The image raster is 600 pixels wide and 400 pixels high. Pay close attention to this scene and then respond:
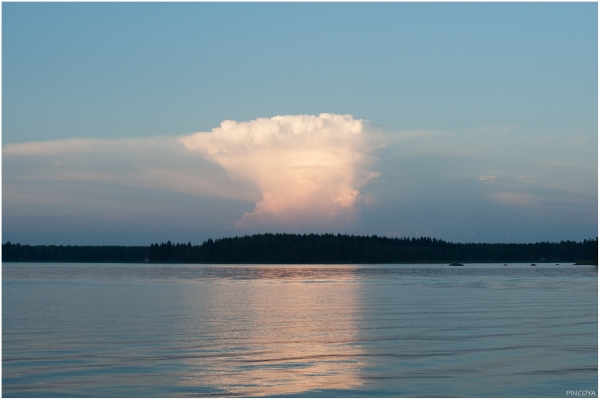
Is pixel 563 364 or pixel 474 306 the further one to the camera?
pixel 474 306

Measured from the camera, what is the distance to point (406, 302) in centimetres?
5262

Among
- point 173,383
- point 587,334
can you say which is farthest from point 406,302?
point 173,383

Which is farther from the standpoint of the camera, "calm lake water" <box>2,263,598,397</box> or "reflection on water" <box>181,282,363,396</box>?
"reflection on water" <box>181,282,363,396</box>

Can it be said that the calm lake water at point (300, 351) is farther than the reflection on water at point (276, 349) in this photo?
No

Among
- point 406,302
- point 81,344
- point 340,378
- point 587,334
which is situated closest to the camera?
point 340,378

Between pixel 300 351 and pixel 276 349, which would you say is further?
pixel 276 349

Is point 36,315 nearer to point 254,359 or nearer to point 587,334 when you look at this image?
point 254,359

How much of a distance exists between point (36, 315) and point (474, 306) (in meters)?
28.9

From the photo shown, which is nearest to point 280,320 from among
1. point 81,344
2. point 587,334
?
point 81,344

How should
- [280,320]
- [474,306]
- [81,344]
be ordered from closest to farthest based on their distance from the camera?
[81,344], [280,320], [474,306]

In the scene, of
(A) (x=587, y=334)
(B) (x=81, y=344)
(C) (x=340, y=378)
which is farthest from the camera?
(A) (x=587, y=334)

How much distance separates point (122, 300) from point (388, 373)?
1470 inches

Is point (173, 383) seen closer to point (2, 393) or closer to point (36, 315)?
point (2, 393)

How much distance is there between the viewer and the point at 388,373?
72.9 ft
